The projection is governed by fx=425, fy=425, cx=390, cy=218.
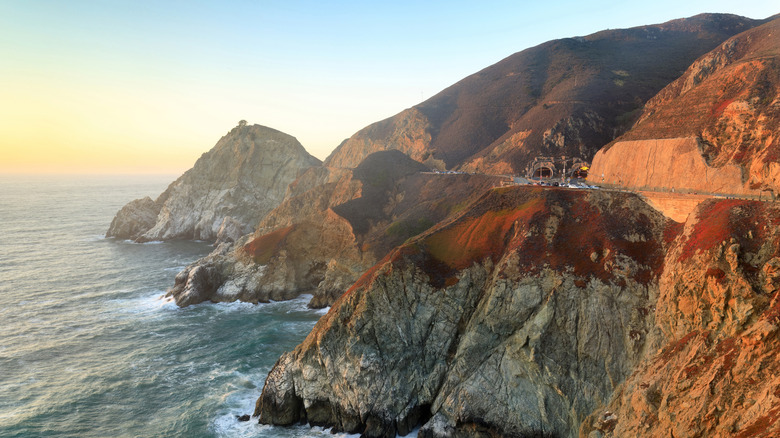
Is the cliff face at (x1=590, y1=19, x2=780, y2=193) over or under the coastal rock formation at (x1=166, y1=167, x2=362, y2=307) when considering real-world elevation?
over

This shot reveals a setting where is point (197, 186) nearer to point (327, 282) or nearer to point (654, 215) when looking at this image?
point (327, 282)

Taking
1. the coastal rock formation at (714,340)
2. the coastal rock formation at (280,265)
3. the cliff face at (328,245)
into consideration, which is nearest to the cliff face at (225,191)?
the cliff face at (328,245)

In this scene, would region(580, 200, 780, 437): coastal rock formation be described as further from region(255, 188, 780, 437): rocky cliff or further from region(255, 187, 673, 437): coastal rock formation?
region(255, 187, 673, 437): coastal rock formation

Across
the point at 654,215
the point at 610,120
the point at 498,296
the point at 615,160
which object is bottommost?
the point at 498,296

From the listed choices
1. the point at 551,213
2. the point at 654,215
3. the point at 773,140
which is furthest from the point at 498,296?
the point at 773,140

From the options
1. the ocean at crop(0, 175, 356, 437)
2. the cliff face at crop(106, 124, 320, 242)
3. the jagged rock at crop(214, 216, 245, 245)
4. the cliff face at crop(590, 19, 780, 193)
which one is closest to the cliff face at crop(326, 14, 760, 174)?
the cliff face at crop(106, 124, 320, 242)

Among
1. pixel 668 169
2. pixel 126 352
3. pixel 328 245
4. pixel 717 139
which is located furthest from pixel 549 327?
pixel 126 352
